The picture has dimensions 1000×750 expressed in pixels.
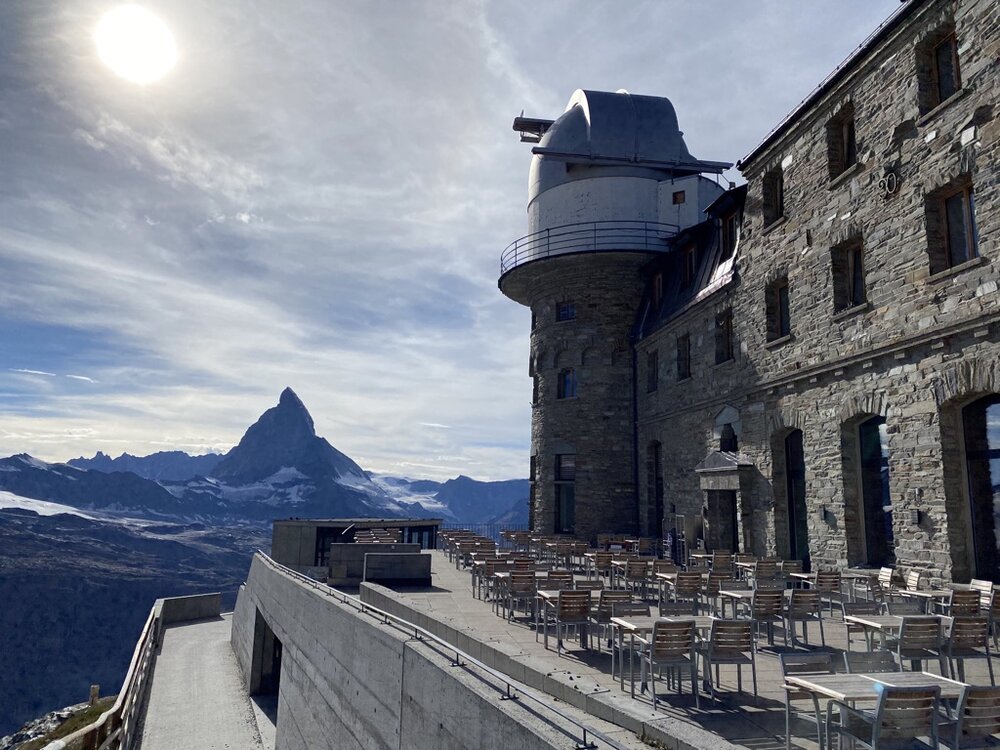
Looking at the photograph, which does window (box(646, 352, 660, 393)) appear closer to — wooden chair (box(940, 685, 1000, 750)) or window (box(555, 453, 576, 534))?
window (box(555, 453, 576, 534))

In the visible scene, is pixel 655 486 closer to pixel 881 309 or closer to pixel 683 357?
pixel 683 357

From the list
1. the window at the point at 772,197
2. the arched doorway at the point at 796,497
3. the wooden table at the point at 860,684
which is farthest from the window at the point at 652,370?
the wooden table at the point at 860,684

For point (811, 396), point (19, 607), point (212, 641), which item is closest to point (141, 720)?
point (212, 641)

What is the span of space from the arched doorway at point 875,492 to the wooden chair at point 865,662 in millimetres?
8525

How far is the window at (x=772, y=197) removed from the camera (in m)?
17.8

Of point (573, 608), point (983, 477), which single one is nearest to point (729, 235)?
point (983, 477)

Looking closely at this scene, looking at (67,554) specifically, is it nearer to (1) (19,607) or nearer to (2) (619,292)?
(1) (19,607)

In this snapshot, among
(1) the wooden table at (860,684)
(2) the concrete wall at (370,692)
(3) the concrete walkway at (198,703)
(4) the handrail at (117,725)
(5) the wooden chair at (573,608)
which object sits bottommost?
(3) the concrete walkway at (198,703)

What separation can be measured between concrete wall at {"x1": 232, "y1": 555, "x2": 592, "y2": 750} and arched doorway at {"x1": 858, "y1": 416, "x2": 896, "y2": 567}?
9.94 metres

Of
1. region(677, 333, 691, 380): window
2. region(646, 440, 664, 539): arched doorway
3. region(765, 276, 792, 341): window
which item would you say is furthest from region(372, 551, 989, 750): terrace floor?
region(646, 440, 664, 539): arched doorway

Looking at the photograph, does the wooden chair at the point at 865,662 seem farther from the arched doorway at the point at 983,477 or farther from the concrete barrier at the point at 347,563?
the concrete barrier at the point at 347,563

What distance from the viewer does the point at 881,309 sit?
1340cm

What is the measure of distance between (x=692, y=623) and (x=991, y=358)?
25.1 feet

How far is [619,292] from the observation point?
89.7 ft
